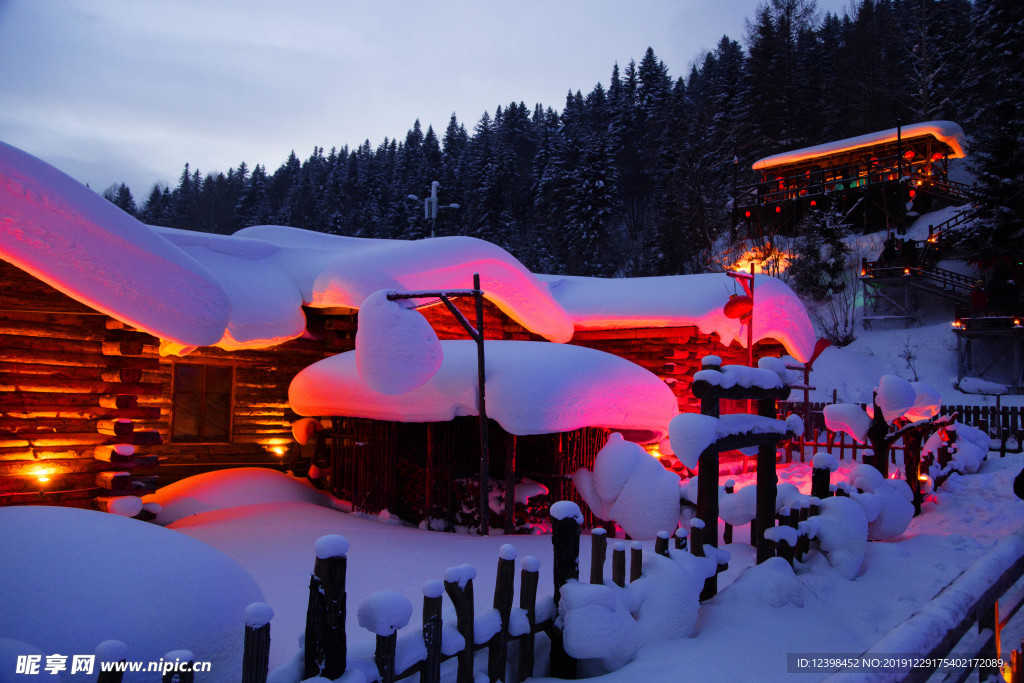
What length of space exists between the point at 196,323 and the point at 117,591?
182 inches

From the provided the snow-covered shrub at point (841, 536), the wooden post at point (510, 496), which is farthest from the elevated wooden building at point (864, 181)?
the snow-covered shrub at point (841, 536)

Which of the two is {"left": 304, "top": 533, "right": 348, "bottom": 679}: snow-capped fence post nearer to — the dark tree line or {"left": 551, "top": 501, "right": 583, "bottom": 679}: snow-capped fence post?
{"left": 551, "top": 501, "right": 583, "bottom": 679}: snow-capped fence post

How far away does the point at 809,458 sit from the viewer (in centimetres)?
1580

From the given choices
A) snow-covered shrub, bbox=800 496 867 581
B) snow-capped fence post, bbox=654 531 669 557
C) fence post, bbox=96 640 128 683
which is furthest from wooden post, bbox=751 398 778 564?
fence post, bbox=96 640 128 683

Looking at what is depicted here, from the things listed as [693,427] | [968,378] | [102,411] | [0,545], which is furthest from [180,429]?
[968,378]

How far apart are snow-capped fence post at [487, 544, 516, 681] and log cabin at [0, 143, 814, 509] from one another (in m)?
5.49

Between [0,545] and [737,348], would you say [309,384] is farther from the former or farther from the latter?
[737,348]

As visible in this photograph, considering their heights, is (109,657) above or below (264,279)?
below

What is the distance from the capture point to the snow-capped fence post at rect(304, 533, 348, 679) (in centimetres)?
277

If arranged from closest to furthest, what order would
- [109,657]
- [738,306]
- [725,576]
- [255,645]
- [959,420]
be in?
[109,657]
[255,645]
[725,576]
[738,306]
[959,420]

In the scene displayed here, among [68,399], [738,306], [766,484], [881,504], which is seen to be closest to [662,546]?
[766,484]

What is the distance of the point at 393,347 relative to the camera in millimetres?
7156

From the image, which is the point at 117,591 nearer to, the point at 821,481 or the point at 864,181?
the point at 821,481

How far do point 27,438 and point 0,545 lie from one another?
5.10m
